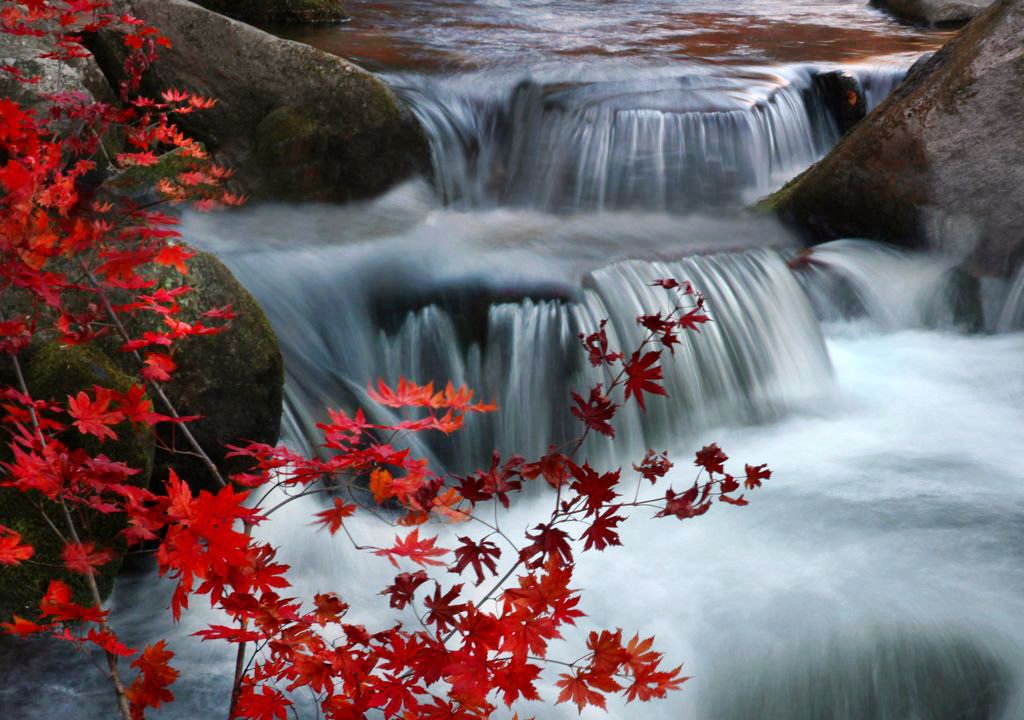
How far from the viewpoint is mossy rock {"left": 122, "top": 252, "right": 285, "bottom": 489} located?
11.5 feet

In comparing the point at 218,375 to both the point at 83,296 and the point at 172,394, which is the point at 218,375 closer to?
the point at 172,394

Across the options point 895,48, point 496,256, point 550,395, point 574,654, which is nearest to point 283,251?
point 496,256

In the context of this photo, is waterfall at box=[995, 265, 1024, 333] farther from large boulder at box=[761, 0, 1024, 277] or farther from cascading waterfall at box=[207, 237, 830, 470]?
cascading waterfall at box=[207, 237, 830, 470]

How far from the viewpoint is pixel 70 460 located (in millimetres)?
1997

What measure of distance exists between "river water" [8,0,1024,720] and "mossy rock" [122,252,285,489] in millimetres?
407

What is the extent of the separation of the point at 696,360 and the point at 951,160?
2136 mm

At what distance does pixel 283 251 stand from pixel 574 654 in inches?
111

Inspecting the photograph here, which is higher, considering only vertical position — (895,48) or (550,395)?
(895,48)

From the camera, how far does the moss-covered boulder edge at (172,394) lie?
119 inches

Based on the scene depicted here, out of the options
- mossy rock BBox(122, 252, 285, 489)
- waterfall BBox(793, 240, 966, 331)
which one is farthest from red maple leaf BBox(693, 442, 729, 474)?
waterfall BBox(793, 240, 966, 331)

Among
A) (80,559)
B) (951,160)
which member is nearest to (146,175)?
(80,559)

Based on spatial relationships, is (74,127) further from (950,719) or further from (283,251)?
(950,719)

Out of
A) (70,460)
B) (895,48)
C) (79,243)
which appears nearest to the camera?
(70,460)

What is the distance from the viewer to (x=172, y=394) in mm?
3502
